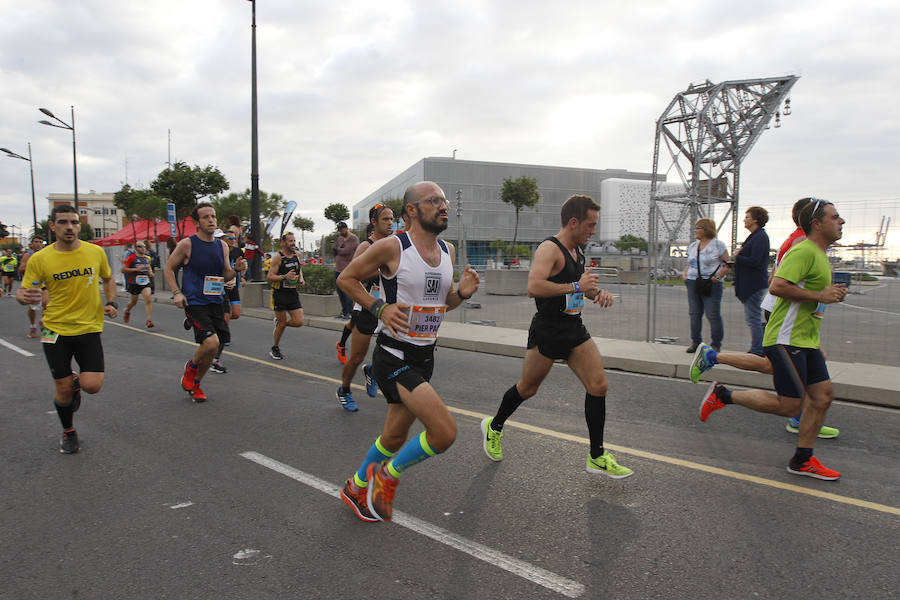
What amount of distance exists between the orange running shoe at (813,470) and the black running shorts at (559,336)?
1643 millimetres

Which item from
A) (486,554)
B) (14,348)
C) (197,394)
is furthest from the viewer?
(14,348)

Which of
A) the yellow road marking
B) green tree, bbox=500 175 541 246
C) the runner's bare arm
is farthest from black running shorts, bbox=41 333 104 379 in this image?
green tree, bbox=500 175 541 246

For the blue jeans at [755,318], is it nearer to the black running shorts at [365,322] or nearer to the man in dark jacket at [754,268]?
the man in dark jacket at [754,268]

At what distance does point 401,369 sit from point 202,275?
13.6ft

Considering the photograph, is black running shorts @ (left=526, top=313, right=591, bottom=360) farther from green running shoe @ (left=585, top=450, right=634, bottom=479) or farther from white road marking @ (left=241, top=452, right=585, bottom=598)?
white road marking @ (left=241, top=452, right=585, bottom=598)

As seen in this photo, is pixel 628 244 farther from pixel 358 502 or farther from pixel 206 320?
pixel 358 502

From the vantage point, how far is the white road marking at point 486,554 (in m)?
2.61

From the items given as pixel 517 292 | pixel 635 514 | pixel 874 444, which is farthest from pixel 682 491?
pixel 517 292

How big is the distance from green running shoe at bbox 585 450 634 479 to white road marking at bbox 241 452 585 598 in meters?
1.29

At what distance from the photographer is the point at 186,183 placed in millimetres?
33500

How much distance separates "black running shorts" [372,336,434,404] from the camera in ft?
10.2

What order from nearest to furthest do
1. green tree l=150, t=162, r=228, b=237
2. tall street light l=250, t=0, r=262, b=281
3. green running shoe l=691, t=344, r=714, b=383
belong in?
1. green running shoe l=691, t=344, r=714, b=383
2. tall street light l=250, t=0, r=262, b=281
3. green tree l=150, t=162, r=228, b=237

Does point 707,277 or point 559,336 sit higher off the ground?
point 707,277

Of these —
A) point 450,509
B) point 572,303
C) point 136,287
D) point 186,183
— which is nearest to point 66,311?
point 450,509
